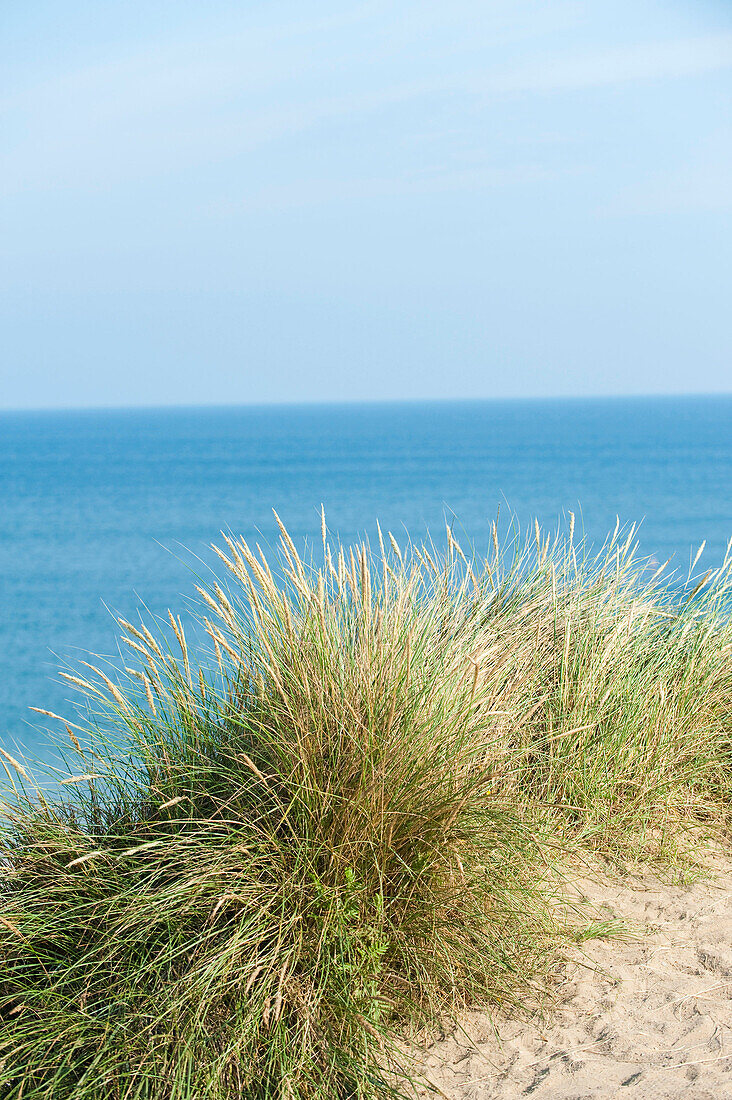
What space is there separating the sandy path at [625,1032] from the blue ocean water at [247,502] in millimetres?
7772

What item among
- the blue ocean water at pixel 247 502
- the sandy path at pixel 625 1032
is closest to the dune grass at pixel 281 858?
the sandy path at pixel 625 1032

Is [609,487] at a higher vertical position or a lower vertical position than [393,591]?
lower

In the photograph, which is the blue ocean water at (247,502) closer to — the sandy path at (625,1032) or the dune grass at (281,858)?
the dune grass at (281,858)

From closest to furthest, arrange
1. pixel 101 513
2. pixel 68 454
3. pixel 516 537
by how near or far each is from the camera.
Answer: pixel 516 537
pixel 101 513
pixel 68 454

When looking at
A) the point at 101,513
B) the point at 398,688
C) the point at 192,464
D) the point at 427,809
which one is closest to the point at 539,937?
the point at 427,809

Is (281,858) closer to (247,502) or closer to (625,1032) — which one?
(625,1032)

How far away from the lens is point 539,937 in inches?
117

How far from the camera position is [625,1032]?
2.73 meters

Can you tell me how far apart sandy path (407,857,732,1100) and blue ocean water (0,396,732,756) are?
7772 mm

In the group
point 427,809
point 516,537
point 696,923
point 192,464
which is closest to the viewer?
point 427,809

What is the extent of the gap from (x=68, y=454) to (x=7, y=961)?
10197cm

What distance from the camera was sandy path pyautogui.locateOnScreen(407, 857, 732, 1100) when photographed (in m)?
2.50

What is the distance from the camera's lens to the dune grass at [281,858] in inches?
94.5

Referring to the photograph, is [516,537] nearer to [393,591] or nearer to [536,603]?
[536,603]
